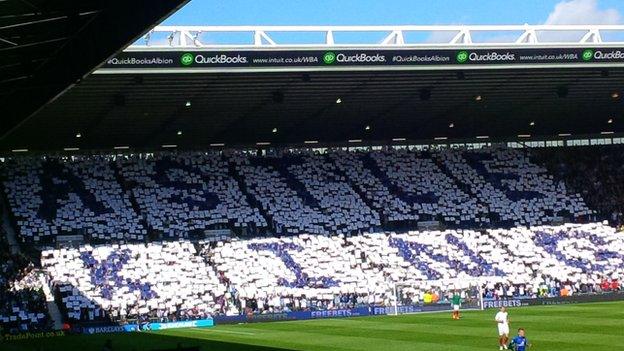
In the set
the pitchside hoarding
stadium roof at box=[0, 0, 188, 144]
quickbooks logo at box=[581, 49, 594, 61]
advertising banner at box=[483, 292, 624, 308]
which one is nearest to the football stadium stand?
advertising banner at box=[483, 292, 624, 308]

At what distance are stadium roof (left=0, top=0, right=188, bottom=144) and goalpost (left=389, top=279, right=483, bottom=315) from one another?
31.3m

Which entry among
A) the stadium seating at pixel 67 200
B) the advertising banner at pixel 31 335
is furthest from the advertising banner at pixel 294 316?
the stadium seating at pixel 67 200

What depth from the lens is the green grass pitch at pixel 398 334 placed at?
3438 cm

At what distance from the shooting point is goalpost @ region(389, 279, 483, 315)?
53281mm

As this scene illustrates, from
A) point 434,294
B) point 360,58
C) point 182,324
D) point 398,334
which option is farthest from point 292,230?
point 398,334

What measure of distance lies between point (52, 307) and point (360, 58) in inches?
718

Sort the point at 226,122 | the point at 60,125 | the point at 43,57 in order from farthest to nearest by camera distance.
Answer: the point at 226,122, the point at 60,125, the point at 43,57

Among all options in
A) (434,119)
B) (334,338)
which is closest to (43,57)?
(334,338)

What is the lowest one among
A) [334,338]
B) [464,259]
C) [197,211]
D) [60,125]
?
[334,338]

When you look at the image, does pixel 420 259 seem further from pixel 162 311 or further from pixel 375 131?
pixel 162 311

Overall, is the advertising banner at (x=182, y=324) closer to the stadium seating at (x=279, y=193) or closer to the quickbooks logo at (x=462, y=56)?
the stadium seating at (x=279, y=193)

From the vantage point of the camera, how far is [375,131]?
65688mm

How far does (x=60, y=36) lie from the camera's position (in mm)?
19906

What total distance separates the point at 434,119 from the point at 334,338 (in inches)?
1024
